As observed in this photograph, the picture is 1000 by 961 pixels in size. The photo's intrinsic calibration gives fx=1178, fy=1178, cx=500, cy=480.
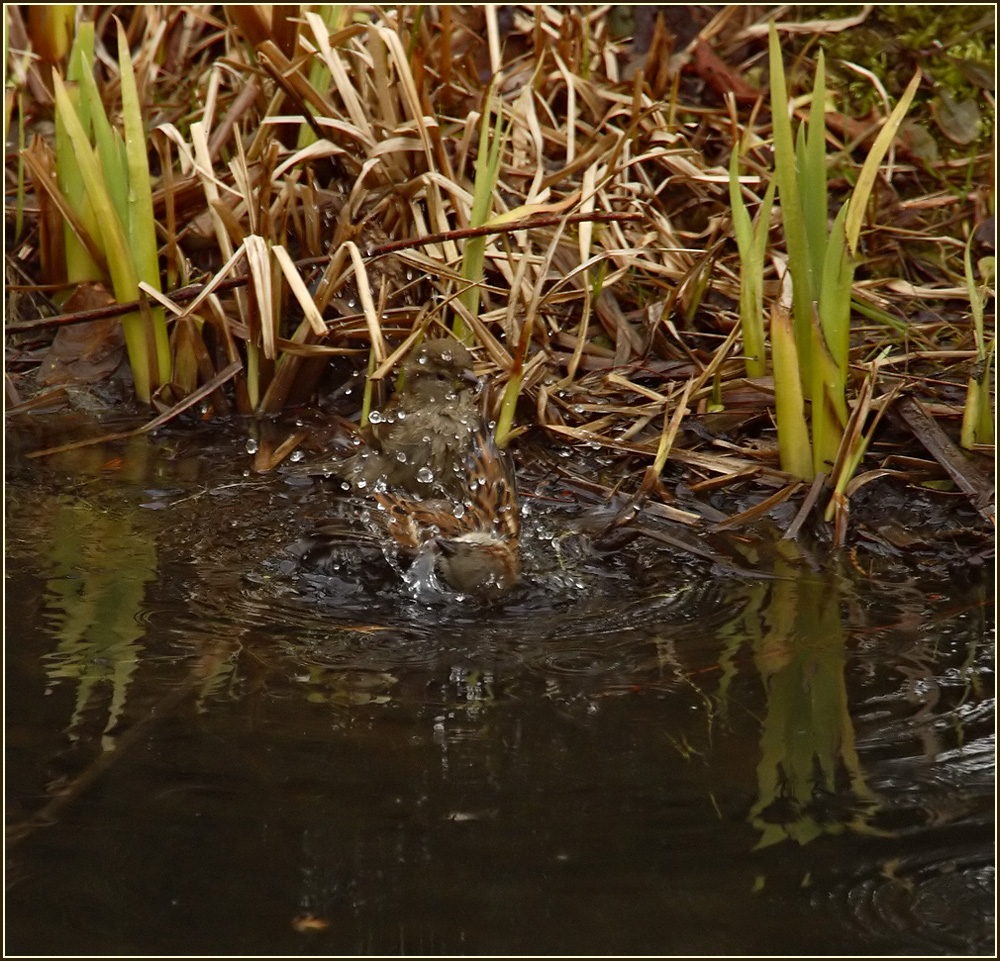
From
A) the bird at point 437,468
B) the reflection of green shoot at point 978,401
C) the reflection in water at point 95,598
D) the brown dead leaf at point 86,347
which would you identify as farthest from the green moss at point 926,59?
the reflection in water at point 95,598

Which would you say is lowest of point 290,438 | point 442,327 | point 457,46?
point 290,438

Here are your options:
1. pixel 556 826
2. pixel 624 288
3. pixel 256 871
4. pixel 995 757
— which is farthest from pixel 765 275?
pixel 256 871

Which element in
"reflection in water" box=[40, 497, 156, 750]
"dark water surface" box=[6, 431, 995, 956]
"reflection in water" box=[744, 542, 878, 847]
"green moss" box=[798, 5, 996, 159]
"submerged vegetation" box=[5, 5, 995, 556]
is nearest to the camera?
"dark water surface" box=[6, 431, 995, 956]

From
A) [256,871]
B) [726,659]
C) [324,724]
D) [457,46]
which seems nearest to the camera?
[256,871]

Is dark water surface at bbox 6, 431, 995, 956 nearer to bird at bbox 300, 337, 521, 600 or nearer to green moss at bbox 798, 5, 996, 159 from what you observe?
bird at bbox 300, 337, 521, 600

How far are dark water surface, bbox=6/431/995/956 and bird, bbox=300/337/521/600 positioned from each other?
127 mm

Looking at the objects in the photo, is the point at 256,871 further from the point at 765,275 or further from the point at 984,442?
the point at 765,275

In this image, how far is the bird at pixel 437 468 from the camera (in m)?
2.48

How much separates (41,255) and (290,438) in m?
1.04

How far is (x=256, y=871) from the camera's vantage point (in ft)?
4.85

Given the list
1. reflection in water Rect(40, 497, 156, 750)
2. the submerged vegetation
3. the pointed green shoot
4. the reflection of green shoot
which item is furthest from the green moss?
reflection in water Rect(40, 497, 156, 750)

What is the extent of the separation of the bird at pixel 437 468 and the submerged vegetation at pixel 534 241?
24cm

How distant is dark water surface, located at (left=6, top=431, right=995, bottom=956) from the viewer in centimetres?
141

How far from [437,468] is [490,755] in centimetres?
96
